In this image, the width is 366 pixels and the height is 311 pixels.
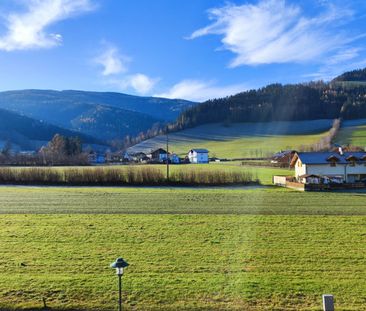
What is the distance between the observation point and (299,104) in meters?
128

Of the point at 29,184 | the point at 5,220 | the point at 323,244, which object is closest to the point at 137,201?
the point at 5,220

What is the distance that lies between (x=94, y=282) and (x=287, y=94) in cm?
13158

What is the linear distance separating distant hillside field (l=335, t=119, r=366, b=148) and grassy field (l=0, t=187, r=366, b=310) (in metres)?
80.3

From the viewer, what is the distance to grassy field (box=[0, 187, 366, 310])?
32.7 feet

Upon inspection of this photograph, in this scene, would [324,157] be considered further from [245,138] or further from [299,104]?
[299,104]

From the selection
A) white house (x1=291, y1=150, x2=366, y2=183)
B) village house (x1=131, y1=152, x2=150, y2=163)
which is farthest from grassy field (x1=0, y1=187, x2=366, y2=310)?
village house (x1=131, y1=152, x2=150, y2=163)

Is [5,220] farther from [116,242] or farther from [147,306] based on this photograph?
[147,306]

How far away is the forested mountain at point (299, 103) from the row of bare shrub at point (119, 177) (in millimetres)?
85753

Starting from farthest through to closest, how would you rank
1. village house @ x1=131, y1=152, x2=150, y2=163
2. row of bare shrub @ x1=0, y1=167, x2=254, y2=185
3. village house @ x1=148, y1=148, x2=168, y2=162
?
village house @ x1=131, y1=152, x2=150, y2=163, village house @ x1=148, y1=148, x2=168, y2=162, row of bare shrub @ x1=0, y1=167, x2=254, y2=185

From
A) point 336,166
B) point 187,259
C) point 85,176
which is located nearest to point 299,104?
point 336,166

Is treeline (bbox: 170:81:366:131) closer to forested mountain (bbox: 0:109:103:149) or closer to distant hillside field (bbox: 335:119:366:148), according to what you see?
distant hillside field (bbox: 335:119:366:148)

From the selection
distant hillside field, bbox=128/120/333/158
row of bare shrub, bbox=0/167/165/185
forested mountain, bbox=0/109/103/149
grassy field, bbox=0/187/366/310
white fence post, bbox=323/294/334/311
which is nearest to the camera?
white fence post, bbox=323/294/334/311

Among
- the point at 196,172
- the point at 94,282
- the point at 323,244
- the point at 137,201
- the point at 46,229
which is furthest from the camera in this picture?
the point at 196,172

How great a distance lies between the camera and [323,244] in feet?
49.1
